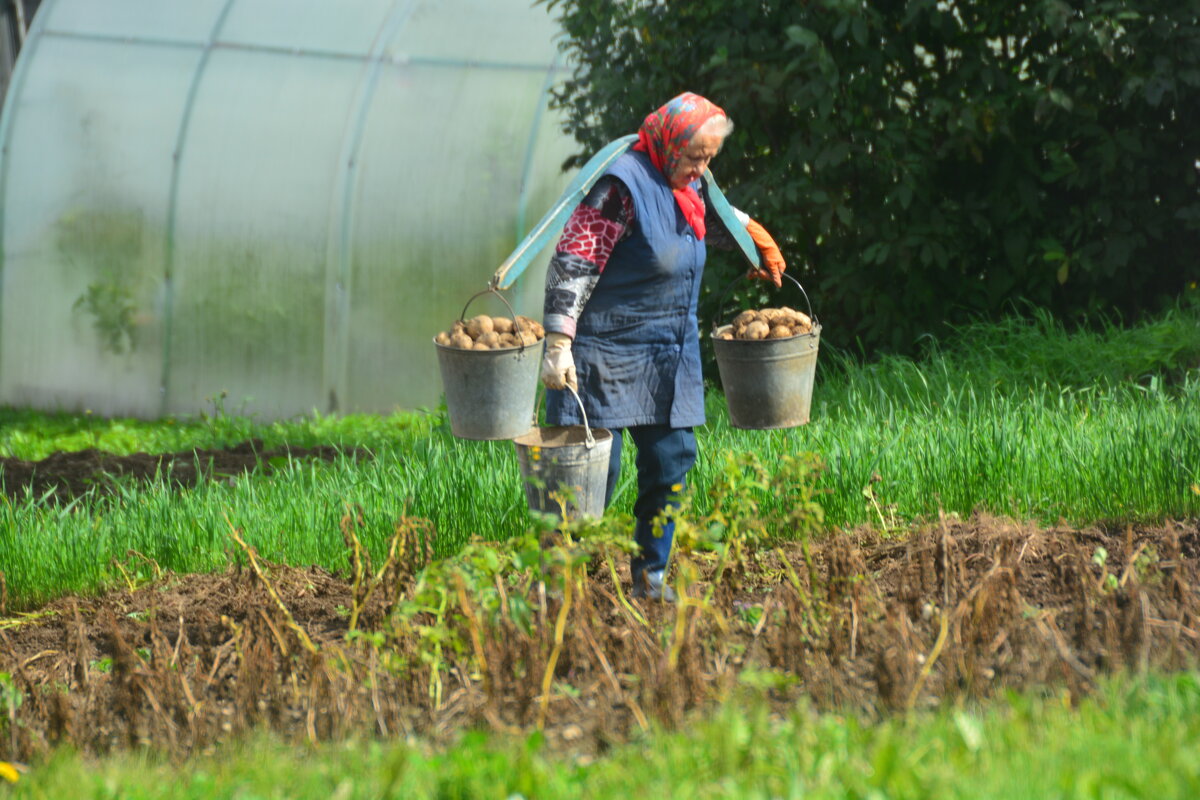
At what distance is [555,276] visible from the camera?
11.2 feet

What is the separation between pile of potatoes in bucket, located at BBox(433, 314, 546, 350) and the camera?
11.8 ft

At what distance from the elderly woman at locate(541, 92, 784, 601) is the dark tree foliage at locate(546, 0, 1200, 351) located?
2.35 m

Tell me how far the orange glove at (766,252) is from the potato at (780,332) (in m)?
0.19

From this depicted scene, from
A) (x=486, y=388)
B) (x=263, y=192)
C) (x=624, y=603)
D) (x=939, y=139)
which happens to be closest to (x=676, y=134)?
(x=486, y=388)

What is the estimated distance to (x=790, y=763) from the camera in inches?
85.8

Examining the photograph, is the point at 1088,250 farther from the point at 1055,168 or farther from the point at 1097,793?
the point at 1097,793

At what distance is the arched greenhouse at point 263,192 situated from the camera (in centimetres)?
793

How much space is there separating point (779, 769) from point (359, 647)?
4.13 feet

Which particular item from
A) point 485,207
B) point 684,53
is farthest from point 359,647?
point 485,207

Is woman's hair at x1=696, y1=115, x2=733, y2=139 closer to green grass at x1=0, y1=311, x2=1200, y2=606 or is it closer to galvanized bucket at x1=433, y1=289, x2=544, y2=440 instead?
galvanized bucket at x1=433, y1=289, x2=544, y2=440

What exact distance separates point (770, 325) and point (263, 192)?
16.9 feet

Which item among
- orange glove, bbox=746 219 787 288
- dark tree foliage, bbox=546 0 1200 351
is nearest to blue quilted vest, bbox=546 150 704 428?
orange glove, bbox=746 219 787 288

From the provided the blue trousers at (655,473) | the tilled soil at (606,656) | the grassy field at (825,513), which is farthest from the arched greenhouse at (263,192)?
the tilled soil at (606,656)

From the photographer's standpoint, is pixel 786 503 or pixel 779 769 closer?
pixel 779 769
